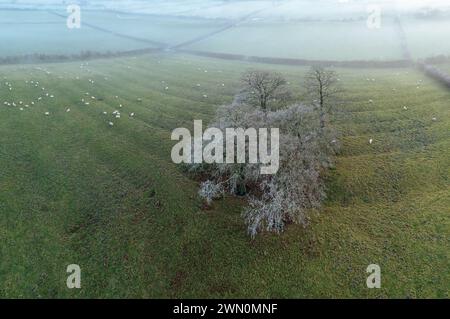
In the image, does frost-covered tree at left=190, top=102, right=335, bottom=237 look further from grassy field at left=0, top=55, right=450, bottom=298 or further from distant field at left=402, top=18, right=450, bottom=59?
distant field at left=402, top=18, right=450, bottom=59

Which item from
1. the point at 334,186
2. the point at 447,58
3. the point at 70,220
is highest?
the point at 447,58

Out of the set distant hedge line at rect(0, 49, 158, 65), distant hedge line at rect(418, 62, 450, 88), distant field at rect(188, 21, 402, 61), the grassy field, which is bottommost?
the grassy field

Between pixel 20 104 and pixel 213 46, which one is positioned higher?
pixel 213 46

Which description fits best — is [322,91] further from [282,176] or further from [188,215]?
[188,215]

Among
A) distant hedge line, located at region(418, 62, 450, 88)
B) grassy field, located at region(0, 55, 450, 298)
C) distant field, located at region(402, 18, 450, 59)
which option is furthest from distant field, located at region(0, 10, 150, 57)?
distant hedge line, located at region(418, 62, 450, 88)

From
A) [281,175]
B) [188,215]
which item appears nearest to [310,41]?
[281,175]

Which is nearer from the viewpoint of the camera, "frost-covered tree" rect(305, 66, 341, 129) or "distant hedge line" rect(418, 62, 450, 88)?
"frost-covered tree" rect(305, 66, 341, 129)
